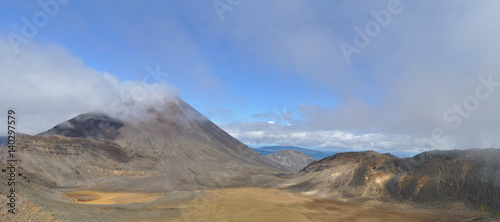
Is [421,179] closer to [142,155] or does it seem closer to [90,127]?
[142,155]

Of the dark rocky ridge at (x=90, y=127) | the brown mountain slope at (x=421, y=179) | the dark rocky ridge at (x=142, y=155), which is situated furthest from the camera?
the dark rocky ridge at (x=90, y=127)

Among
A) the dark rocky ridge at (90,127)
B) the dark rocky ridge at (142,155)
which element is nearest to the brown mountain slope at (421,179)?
the dark rocky ridge at (142,155)

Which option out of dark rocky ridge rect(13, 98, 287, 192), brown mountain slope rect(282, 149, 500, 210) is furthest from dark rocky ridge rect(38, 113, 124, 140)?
brown mountain slope rect(282, 149, 500, 210)

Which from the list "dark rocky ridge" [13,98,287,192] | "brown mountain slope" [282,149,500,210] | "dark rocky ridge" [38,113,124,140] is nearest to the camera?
"brown mountain slope" [282,149,500,210]

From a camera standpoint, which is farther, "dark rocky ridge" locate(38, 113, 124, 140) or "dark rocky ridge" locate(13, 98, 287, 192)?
"dark rocky ridge" locate(38, 113, 124, 140)

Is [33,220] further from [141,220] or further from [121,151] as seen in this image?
[121,151]

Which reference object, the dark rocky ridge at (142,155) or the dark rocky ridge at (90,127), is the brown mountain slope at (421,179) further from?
the dark rocky ridge at (90,127)

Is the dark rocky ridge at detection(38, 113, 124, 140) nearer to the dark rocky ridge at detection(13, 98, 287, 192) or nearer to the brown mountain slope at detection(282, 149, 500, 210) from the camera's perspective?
the dark rocky ridge at detection(13, 98, 287, 192)

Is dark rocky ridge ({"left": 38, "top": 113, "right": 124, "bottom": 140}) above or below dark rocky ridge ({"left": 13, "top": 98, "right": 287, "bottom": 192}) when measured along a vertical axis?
above
